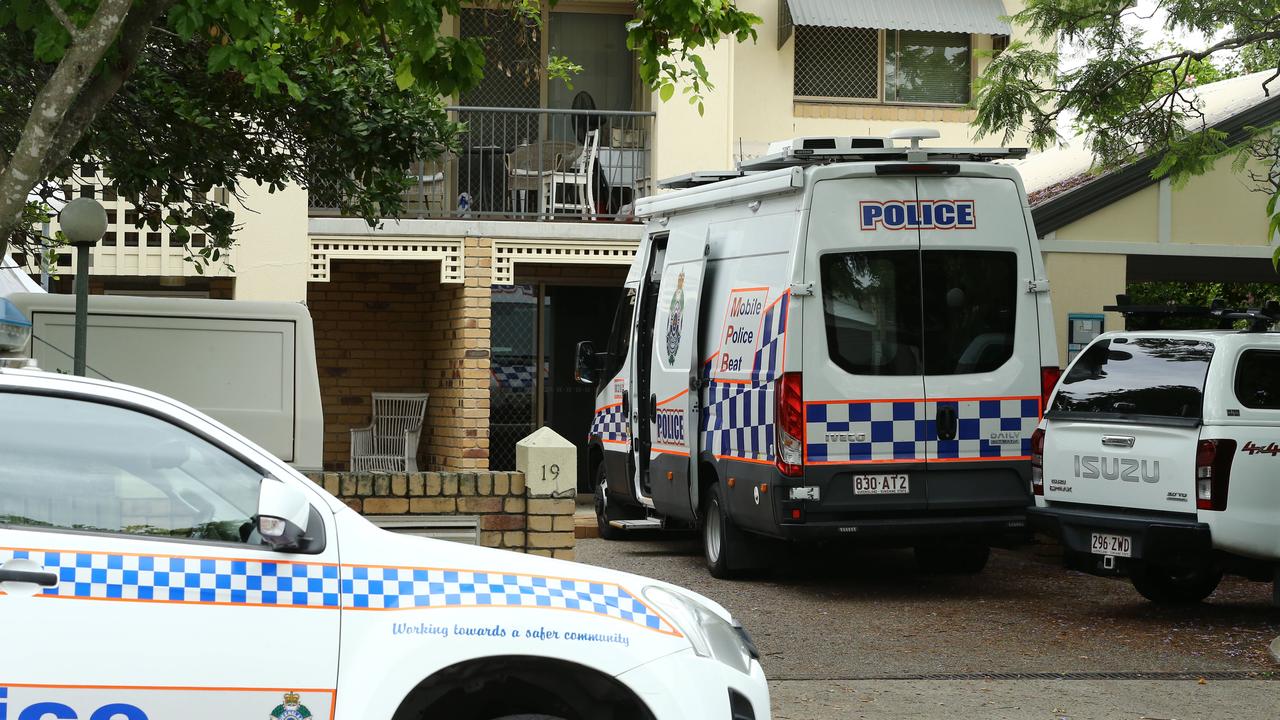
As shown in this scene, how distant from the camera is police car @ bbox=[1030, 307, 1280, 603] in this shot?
9.23m

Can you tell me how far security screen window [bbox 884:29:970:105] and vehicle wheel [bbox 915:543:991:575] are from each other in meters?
8.23

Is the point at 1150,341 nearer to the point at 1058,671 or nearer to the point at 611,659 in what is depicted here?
the point at 1058,671

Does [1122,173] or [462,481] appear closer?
[462,481]

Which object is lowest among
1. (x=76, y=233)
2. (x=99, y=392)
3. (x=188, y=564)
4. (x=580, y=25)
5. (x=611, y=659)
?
(x=611, y=659)

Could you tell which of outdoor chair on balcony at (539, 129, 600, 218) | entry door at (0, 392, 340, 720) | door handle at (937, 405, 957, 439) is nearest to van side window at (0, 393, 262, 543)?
entry door at (0, 392, 340, 720)

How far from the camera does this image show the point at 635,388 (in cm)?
1316

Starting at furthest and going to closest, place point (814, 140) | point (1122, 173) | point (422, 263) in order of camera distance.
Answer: point (422, 263) < point (1122, 173) < point (814, 140)

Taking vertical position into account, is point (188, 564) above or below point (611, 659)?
above

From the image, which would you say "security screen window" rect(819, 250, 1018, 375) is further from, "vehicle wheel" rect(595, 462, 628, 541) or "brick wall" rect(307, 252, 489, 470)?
"brick wall" rect(307, 252, 489, 470)

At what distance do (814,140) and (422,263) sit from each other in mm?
8239

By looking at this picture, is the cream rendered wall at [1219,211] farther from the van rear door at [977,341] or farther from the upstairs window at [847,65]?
the van rear door at [977,341]

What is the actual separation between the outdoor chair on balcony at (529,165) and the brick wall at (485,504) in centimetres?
886

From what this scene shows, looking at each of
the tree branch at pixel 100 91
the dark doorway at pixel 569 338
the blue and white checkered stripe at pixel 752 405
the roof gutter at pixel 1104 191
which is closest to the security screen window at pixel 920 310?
the blue and white checkered stripe at pixel 752 405

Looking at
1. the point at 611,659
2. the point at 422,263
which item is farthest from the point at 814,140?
the point at 422,263
